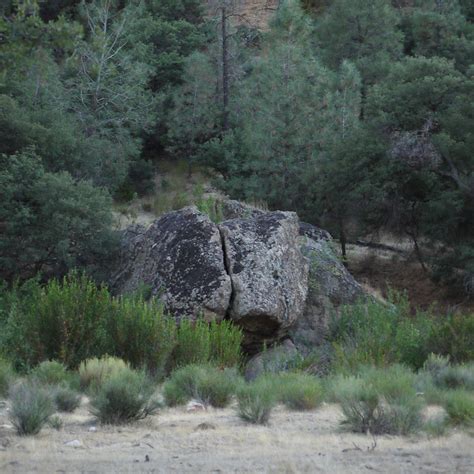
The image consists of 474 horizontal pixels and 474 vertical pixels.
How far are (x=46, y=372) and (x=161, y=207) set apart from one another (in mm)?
19807

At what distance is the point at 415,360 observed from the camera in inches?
582

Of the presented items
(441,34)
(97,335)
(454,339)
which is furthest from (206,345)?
(441,34)

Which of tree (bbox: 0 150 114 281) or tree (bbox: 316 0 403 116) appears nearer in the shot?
tree (bbox: 0 150 114 281)

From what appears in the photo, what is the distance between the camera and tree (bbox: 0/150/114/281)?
72.7 ft

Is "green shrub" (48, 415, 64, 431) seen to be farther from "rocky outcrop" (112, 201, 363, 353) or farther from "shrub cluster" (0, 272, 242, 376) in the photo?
"rocky outcrop" (112, 201, 363, 353)

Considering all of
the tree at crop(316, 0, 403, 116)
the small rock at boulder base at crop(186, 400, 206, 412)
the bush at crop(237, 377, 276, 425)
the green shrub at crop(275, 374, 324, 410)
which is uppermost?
the tree at crop(316, 0, 403, 116)

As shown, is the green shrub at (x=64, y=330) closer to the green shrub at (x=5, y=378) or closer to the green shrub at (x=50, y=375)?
the green shrub at (x=5, y=378)

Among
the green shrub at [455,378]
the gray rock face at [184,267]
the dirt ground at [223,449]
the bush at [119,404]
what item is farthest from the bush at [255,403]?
the gray rock face at [184,267]

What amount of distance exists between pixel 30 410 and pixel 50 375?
2586 mm

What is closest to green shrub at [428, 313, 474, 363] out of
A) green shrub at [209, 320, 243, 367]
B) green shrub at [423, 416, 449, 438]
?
green shrub at [209, 320, 243, 367]

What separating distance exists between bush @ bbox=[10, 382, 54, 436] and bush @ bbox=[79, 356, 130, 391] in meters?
1.55

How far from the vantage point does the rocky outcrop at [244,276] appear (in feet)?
57.9

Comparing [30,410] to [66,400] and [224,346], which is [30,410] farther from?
[224,346]

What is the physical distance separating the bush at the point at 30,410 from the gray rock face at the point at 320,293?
1002 cm
